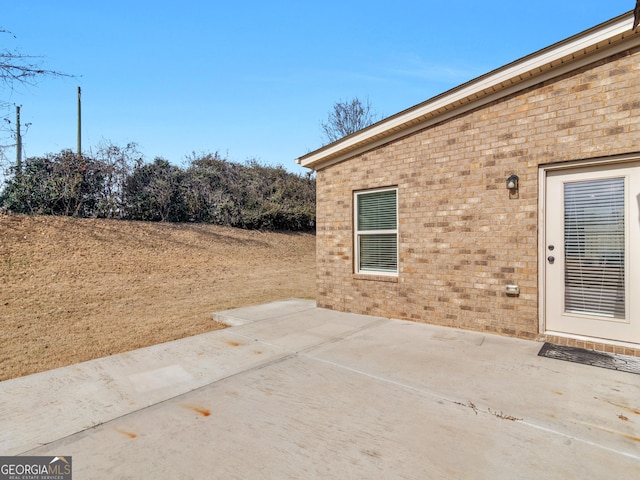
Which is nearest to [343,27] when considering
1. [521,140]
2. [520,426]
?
[521,140]

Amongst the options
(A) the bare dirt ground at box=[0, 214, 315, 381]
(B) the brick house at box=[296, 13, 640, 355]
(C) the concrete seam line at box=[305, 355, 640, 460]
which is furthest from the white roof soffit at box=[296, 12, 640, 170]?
(A) the bare dirt ground at box=[0, 214, 315, 381]

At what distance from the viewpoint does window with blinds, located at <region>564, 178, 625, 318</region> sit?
403cm

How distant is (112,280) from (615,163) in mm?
10950

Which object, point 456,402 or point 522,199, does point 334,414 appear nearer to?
point 456,402

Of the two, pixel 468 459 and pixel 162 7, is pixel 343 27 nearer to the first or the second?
pixel 162 7

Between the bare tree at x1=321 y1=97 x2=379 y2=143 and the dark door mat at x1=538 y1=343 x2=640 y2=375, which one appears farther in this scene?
the bare tree at x1=321 y1=97 x2=379 y2=143

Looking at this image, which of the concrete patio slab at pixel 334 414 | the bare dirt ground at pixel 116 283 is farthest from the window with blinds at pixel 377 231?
the bare dirt ground at pixel 116 283

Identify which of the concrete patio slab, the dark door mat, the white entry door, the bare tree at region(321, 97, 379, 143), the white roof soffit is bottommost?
the concrete patio slab

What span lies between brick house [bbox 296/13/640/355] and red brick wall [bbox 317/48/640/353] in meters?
0.02

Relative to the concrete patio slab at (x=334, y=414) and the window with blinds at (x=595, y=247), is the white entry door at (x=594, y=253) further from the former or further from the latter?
the concrete patio slab at (x=334, y=414)

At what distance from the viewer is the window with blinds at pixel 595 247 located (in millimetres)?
4031

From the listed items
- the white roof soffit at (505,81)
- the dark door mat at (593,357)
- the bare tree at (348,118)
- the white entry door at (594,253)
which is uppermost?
the bare tree at (348,118)

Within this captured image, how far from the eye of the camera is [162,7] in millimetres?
5895

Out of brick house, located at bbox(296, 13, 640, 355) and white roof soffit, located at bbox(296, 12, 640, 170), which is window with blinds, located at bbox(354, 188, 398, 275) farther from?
white roof soffit, located at bbox(296, 12, 640, 170)
